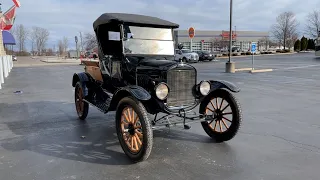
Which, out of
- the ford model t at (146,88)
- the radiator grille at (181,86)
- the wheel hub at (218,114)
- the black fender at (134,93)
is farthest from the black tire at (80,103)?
the wheel hub at (218,114)

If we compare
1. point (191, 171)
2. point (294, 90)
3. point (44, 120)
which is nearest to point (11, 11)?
point (44, 120)

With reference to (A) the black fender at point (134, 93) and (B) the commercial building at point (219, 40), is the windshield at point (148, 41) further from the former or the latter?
(B) the commercial building at point (219, 40)

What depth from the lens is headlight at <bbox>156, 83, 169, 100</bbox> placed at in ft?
14.9

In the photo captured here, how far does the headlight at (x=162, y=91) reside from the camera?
4527 millimetres

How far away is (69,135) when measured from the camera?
5.62m

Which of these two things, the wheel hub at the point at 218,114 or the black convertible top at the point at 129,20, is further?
the black convertible top at the point at 129,20

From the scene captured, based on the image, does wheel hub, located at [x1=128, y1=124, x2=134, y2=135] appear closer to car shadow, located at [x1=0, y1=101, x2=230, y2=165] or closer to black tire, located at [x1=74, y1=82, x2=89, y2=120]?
car shadow, located at [x1=0, y1=101, x2=230, y2=165]

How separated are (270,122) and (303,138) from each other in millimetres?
1165

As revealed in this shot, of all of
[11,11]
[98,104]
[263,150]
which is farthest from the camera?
[11,11]

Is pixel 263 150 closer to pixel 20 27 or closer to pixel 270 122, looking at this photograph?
pixel 270 122

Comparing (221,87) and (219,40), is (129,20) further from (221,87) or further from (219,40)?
(219,40)

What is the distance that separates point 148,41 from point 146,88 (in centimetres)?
128

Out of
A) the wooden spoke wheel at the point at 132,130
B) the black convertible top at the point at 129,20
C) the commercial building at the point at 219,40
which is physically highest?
the commercial building at the point at 219,40

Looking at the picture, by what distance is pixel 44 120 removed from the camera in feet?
22.5
